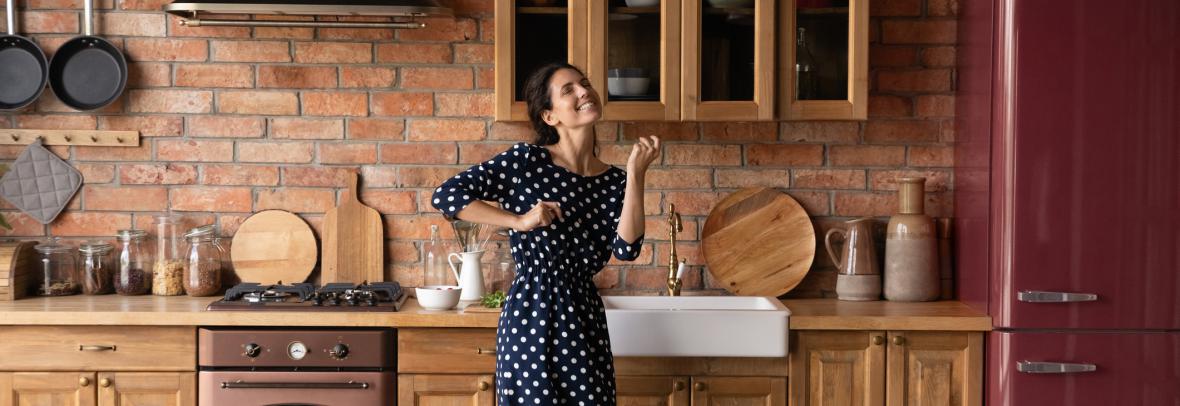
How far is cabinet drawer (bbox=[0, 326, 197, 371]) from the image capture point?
9.54 ft

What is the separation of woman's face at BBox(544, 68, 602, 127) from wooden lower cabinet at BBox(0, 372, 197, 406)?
1238 millimetres

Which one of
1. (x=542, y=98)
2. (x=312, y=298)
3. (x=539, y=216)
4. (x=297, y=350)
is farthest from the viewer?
(x=312, y=298)

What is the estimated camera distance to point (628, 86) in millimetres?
3062

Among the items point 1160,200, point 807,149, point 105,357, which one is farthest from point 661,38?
point 105,357

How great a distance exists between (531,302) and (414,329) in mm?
462

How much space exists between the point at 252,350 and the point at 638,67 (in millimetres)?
1266

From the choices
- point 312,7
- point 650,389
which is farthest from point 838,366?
point 312,7

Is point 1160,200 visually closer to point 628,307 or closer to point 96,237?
point 628,307

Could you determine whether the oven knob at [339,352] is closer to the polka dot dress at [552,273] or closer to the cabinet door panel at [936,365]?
the polka dot dress at [552,273]

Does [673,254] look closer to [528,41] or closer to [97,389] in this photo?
[528,41]

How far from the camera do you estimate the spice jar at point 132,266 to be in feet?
10.7

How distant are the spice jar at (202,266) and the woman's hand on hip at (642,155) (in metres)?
1.45

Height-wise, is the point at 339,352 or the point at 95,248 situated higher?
the point at 95,248

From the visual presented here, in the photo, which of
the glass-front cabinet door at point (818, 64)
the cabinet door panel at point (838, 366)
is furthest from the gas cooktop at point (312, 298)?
the glass-front cabinet door at point (818, 64)
